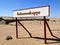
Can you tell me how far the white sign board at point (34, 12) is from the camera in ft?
31.5

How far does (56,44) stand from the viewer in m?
9.57

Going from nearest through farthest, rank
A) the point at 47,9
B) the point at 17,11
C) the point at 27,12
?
the point at 47,9
the point at 27,12
the point at 17,11

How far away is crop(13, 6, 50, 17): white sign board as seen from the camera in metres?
9.61

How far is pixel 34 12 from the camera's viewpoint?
10562 mm

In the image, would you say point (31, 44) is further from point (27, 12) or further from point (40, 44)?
point (27, 12)

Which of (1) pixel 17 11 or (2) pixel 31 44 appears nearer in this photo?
(2) pixel 31 44

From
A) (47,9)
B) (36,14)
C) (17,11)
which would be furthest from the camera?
(17,11)

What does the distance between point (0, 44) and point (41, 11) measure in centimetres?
379

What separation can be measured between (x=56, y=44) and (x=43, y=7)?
2.76 m

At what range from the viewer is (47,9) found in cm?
952

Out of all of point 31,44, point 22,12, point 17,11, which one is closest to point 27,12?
point 22,12

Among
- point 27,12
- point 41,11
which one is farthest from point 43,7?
point 27,12

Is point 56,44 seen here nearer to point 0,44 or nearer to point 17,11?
point 0,44

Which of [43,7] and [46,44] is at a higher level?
[43,7]
